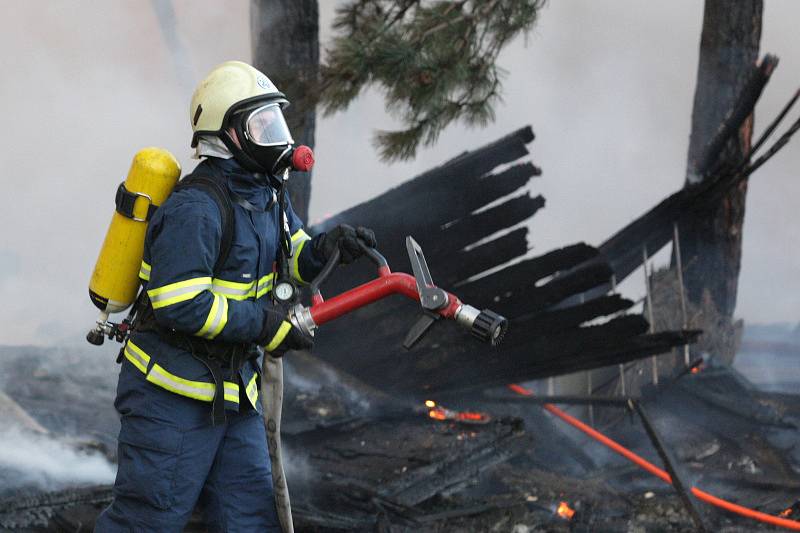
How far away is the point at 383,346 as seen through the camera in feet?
23.4

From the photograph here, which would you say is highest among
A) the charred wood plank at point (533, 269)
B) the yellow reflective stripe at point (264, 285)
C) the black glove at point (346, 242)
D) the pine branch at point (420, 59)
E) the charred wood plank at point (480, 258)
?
the pine branch at point (420, 59)

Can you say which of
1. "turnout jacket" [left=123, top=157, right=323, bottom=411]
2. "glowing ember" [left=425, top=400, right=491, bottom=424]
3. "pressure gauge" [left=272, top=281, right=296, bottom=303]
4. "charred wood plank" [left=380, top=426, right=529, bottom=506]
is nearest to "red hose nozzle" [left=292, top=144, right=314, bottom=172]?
"turnout jacket" [left=123, top=157, right=323, bottom=411]

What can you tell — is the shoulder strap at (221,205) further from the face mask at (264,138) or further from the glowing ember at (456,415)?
the glowing ember at (456,415)

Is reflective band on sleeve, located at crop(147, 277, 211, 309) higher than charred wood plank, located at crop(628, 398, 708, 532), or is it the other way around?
reflective band on sleeve, located at crop(147, 277, 211, 309)

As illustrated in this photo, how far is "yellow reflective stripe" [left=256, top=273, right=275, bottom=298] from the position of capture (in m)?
3.11

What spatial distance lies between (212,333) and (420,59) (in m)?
3.26

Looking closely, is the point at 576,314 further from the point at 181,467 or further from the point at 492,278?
the point at 181,467

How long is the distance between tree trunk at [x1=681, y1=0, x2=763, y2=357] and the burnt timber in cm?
226

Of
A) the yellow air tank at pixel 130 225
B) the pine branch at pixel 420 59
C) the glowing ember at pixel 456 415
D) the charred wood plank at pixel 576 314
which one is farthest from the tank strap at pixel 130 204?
the charred wood plank at pixel 576 314

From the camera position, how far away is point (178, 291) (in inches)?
109

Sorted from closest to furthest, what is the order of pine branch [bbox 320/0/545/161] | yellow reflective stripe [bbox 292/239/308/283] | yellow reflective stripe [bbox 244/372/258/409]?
yellow reflective stripe [bbox 244/372/258/409] → yellow reflective stripe [bbox 292/239/308/283] → pine branch [bbox 320/0/545/161]

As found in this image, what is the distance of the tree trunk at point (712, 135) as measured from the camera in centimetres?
849

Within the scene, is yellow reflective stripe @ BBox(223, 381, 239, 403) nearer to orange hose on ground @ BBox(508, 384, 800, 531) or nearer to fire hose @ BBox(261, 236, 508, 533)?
fire hose @ BBox(261, 236, 508, 533)

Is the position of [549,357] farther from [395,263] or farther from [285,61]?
[285,61]
